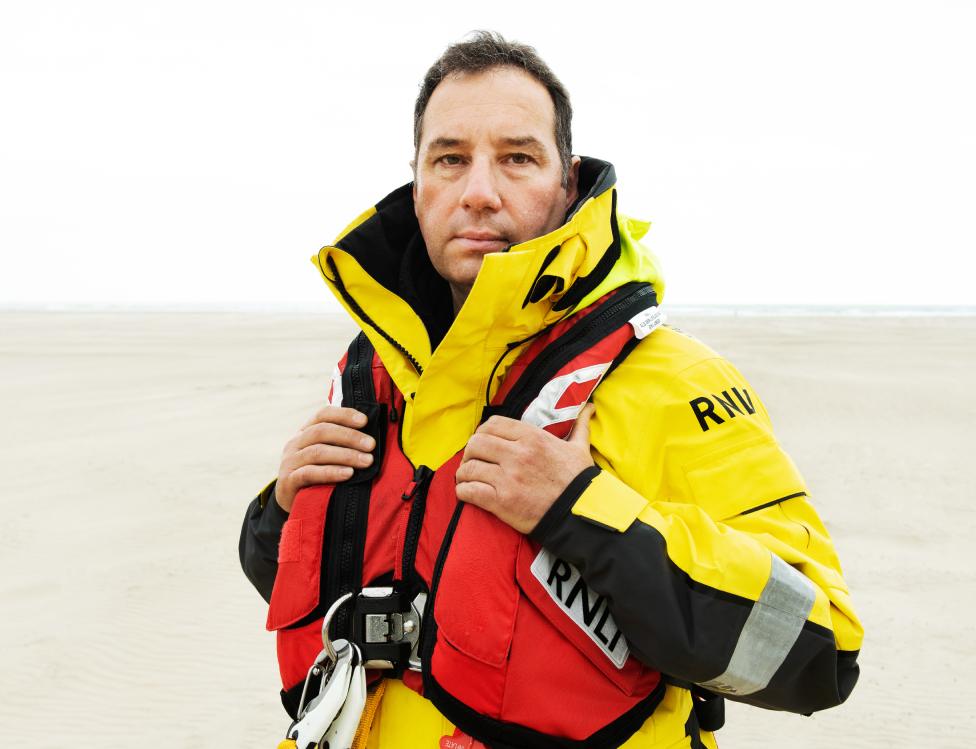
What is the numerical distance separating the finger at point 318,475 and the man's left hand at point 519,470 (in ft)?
1.16

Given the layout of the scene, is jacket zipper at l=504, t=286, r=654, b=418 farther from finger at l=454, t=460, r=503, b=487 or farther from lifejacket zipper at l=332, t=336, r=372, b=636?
lifejacket zipper at l=332, t=336, r=372, b=636

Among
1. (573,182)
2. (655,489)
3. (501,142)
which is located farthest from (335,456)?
(573,182)

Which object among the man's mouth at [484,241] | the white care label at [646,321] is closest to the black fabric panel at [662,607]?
the white care label at [646,321]

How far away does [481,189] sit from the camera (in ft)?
6.04

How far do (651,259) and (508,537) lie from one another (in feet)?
2.72

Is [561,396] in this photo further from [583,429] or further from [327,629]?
[327,629]

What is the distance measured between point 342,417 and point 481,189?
645mm

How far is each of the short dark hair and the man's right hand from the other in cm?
83

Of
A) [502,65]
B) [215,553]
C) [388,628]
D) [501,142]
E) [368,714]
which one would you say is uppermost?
[502,65]

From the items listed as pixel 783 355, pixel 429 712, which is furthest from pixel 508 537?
pixel 783 355

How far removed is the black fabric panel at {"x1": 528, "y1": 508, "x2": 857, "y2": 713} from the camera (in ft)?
4.70

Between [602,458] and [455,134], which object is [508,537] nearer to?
[602,458]

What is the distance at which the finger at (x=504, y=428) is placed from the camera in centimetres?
159

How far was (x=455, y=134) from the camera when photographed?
6.28ft
